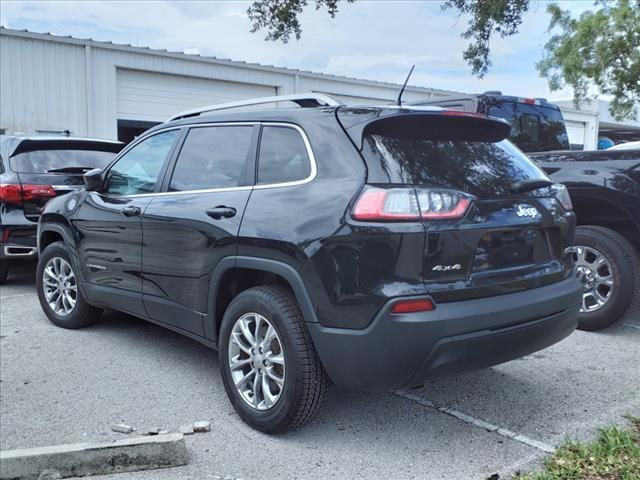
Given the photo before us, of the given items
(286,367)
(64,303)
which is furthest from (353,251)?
(64,303)

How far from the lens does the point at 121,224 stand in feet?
14.7

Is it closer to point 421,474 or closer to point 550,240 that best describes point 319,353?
point 421,474

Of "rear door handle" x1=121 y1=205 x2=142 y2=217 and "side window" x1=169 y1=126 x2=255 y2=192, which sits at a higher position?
"side window" x1=169 y1=126 x2=255 y2=192

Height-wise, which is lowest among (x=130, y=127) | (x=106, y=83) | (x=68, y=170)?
(x=68, y=170)

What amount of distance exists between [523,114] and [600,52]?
57.8ft

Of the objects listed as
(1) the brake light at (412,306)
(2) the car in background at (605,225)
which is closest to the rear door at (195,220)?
(1) the brake light at (412,306)

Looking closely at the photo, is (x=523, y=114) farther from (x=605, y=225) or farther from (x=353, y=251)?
(x=353, y=251)

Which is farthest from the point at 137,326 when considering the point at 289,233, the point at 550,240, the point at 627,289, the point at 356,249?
the point at 627,289

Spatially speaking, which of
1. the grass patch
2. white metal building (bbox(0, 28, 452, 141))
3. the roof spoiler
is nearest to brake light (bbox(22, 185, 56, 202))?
the roof spoiler

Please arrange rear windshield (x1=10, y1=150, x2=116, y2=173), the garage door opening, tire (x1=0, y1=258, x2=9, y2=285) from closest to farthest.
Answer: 1. rear windshield (x1=10, y1=150, x2=116, y2=173)
2. tire (x1=0, y1=258, x2=9, y2=285)
3. the garage door opening

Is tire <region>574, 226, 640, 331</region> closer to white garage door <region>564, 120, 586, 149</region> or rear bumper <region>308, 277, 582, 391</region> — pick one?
rear bumper <region>308, 277, 582, 391</region>

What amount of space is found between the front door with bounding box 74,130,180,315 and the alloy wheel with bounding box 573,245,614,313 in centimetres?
352

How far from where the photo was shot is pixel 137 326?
5.57 metres

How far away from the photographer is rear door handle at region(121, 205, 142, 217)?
4297 millimetres
